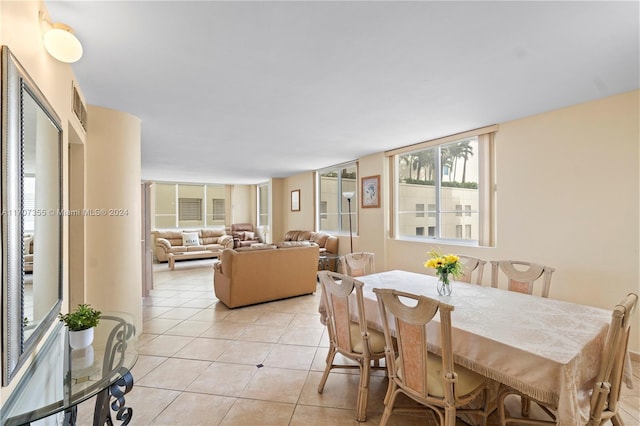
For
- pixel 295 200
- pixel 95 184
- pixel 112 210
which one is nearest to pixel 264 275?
pixel 112 210

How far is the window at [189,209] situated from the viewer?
958 cm

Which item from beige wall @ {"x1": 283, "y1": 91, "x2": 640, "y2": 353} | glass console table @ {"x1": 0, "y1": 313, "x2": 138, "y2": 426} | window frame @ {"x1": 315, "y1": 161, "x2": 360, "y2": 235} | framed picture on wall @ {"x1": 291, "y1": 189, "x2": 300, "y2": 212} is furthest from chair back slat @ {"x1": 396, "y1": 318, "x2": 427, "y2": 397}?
framed picture on wall @ {"x1": 291, "y1": 189, "x2": 300, "y2": 212}

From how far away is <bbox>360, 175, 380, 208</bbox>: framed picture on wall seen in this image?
5344mm

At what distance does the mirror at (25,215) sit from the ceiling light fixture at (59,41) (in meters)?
0.26

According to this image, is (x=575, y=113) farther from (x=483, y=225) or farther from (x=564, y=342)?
(x=564, y=342)

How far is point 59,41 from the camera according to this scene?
1.42 metres

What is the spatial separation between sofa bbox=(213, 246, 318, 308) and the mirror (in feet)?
8.34

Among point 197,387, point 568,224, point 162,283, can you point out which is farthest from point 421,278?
point 162,283

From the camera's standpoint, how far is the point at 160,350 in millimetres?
2906

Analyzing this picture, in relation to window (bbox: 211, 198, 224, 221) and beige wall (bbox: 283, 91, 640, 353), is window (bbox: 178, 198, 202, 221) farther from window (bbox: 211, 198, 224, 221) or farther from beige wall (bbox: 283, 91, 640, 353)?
beige wall (bbox: 283, 91, 640, 353)

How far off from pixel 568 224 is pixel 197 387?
3.81 metres

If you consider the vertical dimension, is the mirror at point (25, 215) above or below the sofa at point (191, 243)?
above

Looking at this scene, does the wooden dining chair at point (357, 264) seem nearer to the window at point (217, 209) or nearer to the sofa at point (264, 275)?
the sofa at point (264, 275)

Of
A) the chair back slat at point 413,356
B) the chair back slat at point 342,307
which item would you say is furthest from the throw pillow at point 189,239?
the chair back slat at point 413,356
